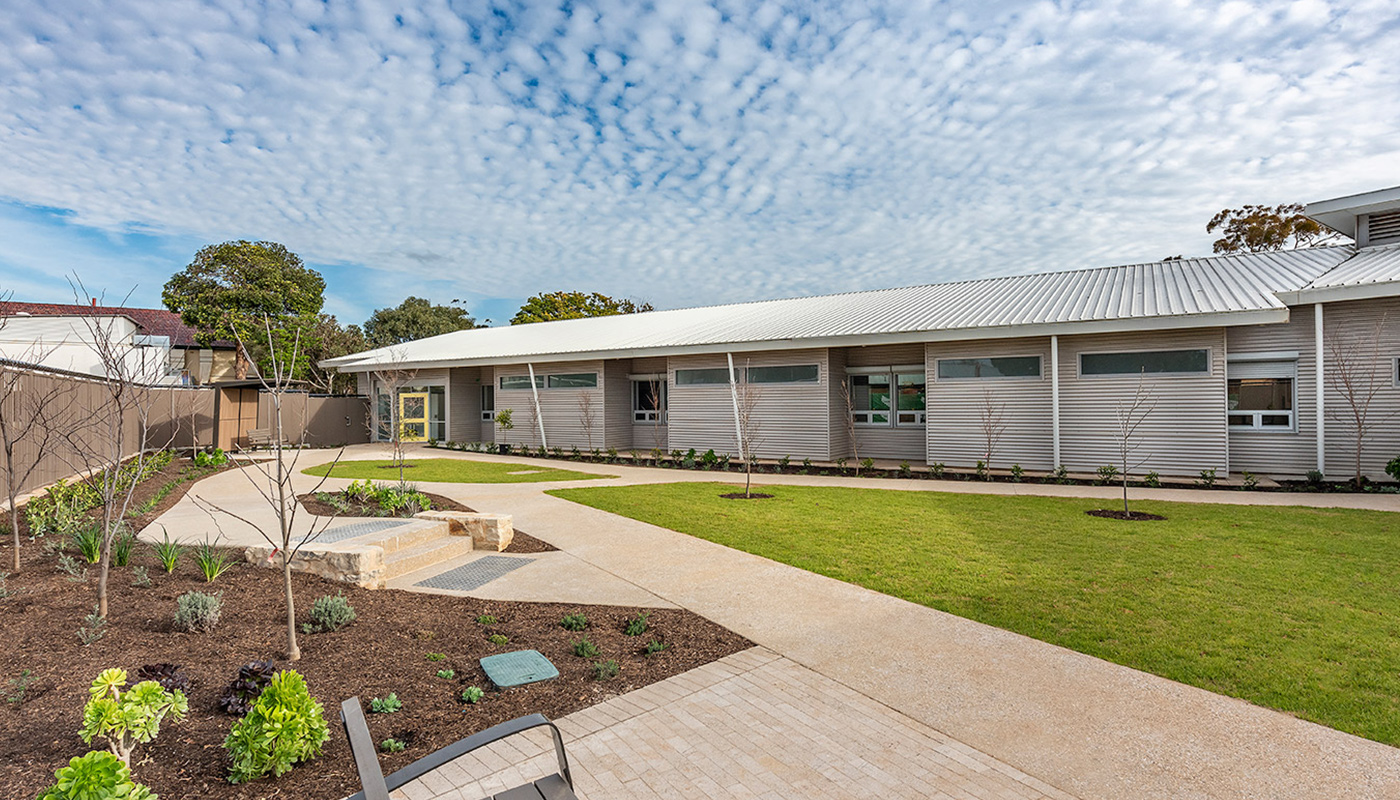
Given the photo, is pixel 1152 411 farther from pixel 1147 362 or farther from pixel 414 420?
pixel 414 420

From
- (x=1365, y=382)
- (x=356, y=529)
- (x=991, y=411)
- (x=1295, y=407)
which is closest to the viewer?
(x=356, y=529)

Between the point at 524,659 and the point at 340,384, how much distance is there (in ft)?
123

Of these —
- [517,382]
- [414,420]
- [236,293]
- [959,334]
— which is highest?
[236,293]

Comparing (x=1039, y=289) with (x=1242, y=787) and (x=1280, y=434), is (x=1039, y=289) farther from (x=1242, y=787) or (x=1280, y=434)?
(x=1242, y=787)

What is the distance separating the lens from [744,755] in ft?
10.9

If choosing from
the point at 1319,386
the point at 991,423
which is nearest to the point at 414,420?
the point at 991,423

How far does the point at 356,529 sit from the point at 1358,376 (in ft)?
53.9

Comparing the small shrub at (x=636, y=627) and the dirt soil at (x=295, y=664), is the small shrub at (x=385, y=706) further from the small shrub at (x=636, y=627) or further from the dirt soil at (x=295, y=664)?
the small shrub at (x=636, y=627)

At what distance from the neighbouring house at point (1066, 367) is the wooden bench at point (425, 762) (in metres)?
12.7

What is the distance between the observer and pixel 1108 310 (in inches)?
503

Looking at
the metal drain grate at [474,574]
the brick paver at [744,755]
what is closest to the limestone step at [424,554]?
the metal drain grate at [474,574]

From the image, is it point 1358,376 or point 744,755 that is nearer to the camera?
point 744,755

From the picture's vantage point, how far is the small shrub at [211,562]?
5695 millimetres

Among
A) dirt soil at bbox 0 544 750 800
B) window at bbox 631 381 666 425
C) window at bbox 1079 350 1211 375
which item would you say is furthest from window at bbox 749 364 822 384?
dirt soil at bbox 0 544 750 800
